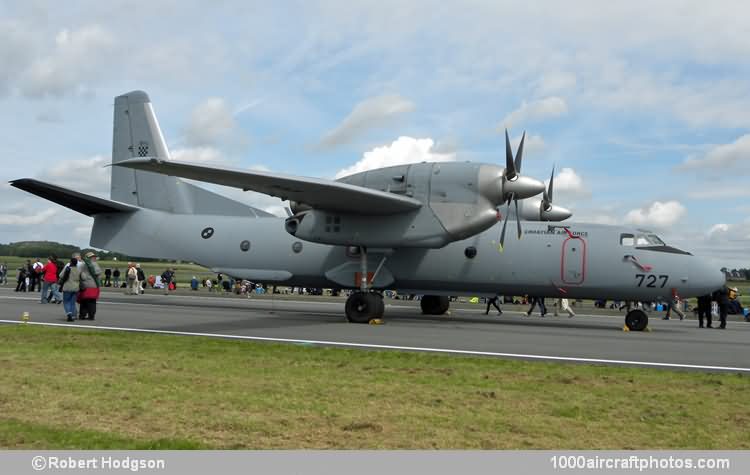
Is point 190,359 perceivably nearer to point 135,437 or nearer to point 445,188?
point 135,437

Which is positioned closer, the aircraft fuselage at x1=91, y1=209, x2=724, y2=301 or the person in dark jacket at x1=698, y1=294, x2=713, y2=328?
the aircraft fuselage at x1=91, y1=209, x2=724, y2=301

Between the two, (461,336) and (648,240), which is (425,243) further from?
(648,240)

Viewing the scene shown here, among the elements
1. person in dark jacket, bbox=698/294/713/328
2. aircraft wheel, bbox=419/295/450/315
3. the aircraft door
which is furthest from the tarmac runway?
person in dark jacket, bbox=698/294/713/328

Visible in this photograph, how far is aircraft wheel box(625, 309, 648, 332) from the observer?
17797 millimetres

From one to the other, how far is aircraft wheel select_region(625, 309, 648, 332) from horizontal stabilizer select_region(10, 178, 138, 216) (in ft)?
58.0

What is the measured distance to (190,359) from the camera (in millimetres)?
10406

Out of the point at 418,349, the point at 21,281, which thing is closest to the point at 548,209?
the point at 418,349

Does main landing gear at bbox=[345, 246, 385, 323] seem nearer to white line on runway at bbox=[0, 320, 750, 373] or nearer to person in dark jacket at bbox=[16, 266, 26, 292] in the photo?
white line on runway at bbox=[0, 320, 750, 373]

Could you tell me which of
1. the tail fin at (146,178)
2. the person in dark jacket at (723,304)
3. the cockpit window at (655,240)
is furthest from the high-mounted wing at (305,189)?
the person in dark jacket at (723,304)

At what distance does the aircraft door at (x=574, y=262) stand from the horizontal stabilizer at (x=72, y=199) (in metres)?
15.7

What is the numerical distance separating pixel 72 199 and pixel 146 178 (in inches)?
119

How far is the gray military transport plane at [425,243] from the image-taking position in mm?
17250

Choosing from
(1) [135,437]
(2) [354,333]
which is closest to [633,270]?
(2) [354,333]

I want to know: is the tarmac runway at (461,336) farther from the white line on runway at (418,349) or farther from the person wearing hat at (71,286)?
the person wearing hat at (71,286)
